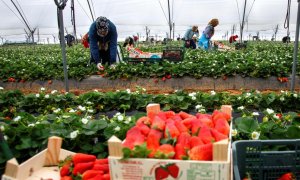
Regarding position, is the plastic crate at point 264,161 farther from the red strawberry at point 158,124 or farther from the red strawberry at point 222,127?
the red strawberry at point 158,124

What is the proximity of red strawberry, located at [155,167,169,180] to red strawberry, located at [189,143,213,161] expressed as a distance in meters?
0.15

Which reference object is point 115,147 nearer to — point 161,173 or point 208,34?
point 161,173

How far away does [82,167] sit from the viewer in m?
2.01

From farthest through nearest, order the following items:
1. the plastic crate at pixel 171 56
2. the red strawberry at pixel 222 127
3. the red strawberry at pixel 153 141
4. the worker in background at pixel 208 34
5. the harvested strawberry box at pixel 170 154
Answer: the worker in background at pixel 208 34 → the plastic crate at pixel 171 56 → the red strawberry at pixel 222 127 → the red strawberry at pixel 153 141 → the harvested strawberry box at pixel 170 154

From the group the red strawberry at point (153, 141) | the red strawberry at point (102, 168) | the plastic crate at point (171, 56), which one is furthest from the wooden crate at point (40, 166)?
the plastic crate at point (171, 56)

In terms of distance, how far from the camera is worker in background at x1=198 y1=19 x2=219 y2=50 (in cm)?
1237

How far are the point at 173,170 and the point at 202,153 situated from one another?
0.17m

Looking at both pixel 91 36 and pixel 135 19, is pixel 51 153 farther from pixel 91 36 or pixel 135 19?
pixel 135 19

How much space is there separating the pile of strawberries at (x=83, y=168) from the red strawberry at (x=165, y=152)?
0.40 metres

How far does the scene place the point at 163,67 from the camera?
27.3ft

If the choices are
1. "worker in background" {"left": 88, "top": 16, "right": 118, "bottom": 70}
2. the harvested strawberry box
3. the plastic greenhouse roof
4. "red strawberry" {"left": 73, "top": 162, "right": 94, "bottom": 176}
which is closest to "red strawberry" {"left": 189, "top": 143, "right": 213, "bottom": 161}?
the harvested strawberry box

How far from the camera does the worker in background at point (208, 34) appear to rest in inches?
487

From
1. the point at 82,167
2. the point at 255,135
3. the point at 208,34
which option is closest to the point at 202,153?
the point at 82,167

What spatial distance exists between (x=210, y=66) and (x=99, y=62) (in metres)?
2.78
